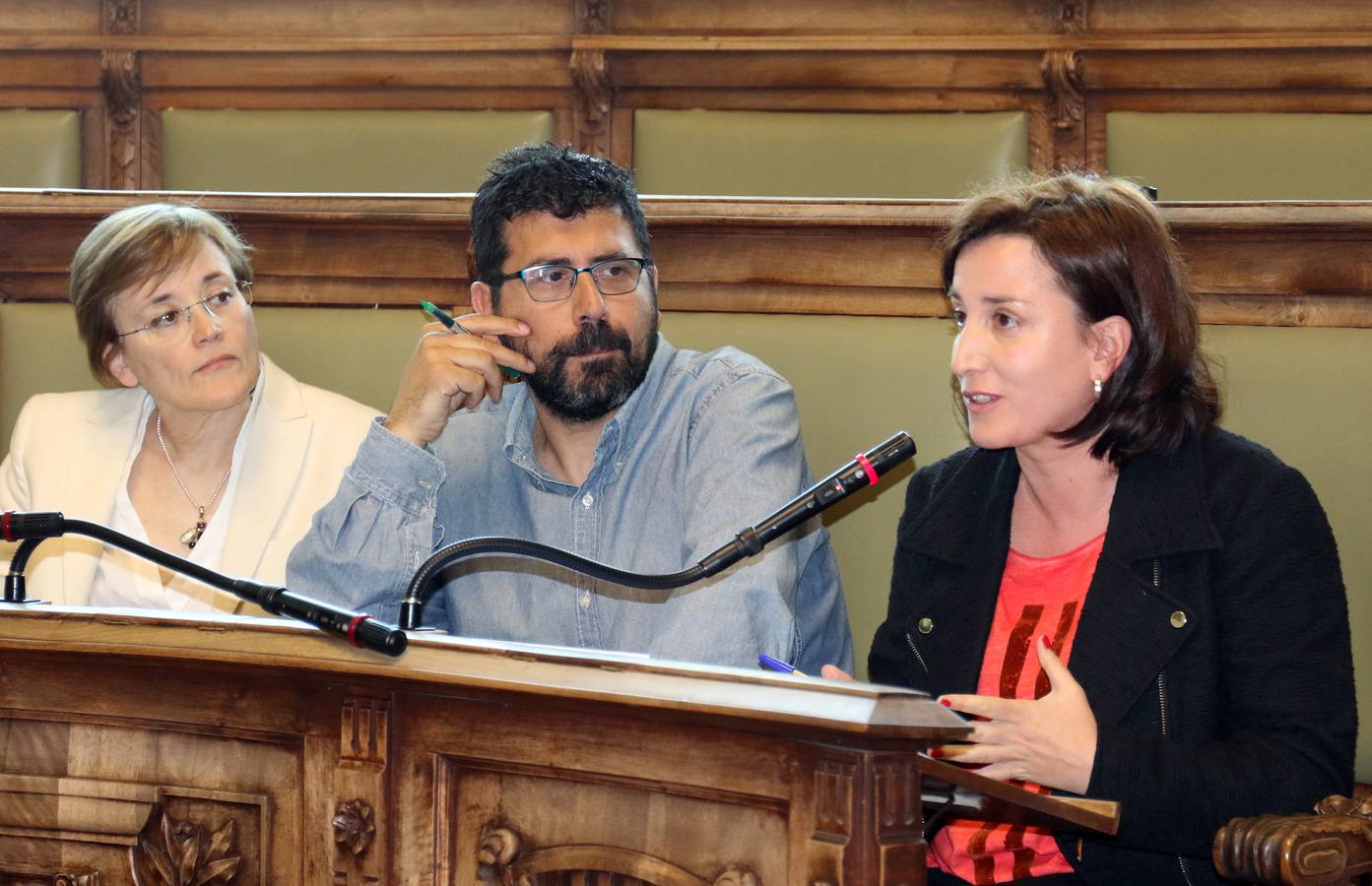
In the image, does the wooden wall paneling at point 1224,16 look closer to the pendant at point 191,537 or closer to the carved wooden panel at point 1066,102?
the carved wooden panel at point 1066,102

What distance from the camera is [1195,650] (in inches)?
61.8

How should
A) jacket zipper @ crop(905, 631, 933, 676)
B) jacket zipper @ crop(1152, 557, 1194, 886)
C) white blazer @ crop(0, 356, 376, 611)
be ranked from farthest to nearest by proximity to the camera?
white blazer @ crop(0, 356, 376, 611) → jacket zipper @ crop(905, 631, 933, 676) → jacket zipper @ crop(1152, 557, 1194, 886)

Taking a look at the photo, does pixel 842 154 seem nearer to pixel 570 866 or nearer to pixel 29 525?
pixel 29 525

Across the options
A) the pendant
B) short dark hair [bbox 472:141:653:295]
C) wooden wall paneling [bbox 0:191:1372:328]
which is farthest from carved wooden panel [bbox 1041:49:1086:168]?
the pendant

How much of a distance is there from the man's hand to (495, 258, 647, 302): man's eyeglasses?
53 mm

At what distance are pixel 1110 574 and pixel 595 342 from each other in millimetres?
687

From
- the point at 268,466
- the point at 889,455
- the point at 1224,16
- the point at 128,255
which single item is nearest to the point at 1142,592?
the point at 889,455

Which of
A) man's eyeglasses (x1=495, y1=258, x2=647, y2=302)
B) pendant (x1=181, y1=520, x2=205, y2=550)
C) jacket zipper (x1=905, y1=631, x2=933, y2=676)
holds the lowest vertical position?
jacket zipper (x1=905, y1=631, x2=933, y2=676)

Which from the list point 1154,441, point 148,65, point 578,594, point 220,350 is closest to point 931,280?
point 1154,441

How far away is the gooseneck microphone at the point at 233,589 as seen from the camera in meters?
1.18

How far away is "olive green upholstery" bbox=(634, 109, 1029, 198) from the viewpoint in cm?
315

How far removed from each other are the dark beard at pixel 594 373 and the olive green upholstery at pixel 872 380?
0.24 metres

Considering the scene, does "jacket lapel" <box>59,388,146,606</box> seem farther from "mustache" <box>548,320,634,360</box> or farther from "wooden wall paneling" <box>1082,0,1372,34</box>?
"wooden wall paneling" <box>1082,0,1372,34</box>

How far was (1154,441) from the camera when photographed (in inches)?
65.4
